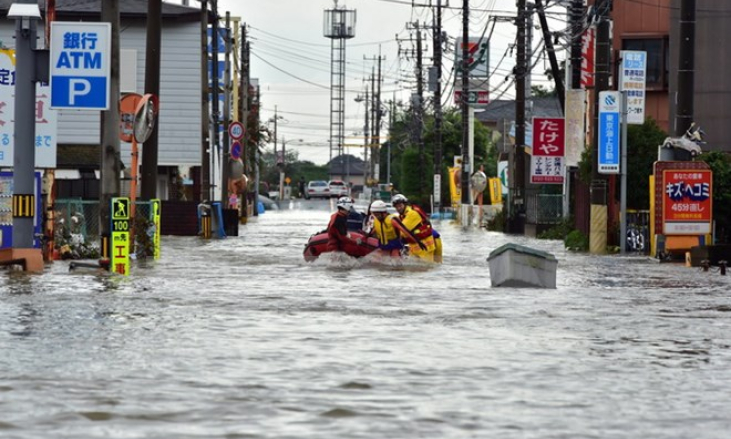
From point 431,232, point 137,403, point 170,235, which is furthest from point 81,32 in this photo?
point 170,235

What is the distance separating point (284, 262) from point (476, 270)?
14.5 ft

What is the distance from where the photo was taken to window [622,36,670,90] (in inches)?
1982

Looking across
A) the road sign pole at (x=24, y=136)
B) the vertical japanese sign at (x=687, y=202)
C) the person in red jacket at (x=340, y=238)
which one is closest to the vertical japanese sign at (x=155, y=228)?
the person in red jacket at (x=340, y=238)

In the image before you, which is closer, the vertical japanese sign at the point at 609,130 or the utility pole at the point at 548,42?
the vertical japanese sign at the point at 609,130

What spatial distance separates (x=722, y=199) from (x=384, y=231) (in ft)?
29.7

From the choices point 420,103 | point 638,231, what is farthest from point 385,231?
point 420,103

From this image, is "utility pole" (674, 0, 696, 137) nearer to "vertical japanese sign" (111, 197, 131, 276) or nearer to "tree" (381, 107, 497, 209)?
"vertical japanese sign" (111, 197, 131, 276)

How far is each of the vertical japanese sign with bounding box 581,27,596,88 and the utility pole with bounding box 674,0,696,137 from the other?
1170 centimetres

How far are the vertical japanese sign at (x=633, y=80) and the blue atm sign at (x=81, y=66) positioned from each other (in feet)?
53.0

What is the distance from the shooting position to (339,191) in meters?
133

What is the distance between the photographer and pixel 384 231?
2877cm

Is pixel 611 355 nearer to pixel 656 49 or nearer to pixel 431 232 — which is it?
pixel 431 232

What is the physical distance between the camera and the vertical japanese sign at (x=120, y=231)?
79.0 feet

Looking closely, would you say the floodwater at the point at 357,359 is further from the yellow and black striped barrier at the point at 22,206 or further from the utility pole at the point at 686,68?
the utility pole at the point at 686,68
